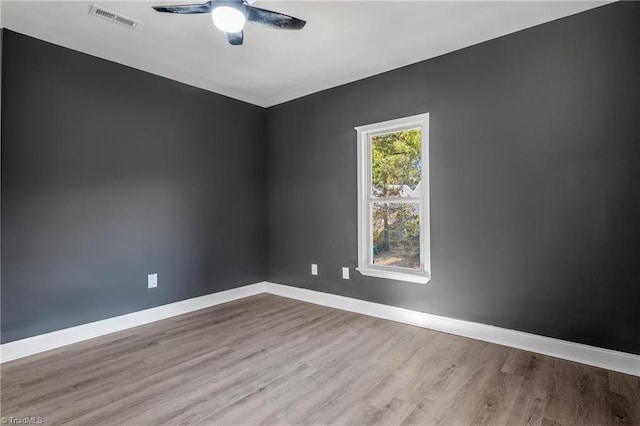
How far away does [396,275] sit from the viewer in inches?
128

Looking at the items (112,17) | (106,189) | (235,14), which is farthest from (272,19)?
(106,189)

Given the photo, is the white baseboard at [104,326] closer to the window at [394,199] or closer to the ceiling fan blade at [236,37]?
the window at [394,199]

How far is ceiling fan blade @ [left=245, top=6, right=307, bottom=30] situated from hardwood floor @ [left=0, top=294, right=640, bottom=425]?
235 cm

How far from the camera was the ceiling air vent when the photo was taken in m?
2.27

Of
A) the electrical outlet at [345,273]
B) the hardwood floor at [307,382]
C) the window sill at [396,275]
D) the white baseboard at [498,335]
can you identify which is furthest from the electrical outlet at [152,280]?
the window sill at [396,275]

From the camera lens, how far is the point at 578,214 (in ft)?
7.67

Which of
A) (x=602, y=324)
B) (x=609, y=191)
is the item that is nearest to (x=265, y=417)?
(x=602, y=324)

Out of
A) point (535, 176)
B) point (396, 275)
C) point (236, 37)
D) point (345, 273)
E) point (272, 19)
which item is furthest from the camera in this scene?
point (345, 273)

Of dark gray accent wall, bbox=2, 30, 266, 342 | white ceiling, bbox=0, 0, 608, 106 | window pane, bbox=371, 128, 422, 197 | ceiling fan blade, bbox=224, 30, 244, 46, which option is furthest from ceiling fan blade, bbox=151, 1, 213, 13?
window pane, bbox=371, 128, 422, 197

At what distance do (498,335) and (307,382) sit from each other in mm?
1666

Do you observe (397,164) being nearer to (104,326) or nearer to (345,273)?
(345,273)

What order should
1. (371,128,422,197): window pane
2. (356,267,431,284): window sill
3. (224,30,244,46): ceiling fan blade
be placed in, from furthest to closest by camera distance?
(371,128,422,197): window pane
(356,267,431,284): window sill
(224,30,244,46): ceiling fan blade

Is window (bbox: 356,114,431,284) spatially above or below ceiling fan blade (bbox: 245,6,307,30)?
below

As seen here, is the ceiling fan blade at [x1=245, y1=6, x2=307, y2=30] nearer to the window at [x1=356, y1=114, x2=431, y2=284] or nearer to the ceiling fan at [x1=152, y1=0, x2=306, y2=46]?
the ceiling fan at [x1=152, y1=0, x2=306, y2=46]
